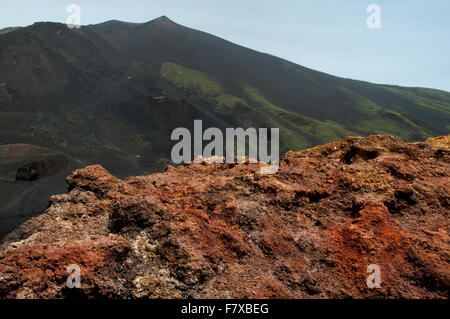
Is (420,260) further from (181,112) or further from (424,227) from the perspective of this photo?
(181,112)

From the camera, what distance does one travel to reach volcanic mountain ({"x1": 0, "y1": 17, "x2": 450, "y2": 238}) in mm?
36219

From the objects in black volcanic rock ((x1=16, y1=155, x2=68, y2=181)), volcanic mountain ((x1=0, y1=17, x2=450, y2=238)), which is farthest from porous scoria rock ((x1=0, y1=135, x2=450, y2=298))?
black volcanic rock ((x1=16, y1=155, x2=68, y2=181))

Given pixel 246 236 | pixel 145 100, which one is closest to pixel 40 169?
pixel 145 100

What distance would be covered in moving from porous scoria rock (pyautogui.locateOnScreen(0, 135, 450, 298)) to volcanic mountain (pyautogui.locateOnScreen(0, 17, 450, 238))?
2000 cm

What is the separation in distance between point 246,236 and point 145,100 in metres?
49.2

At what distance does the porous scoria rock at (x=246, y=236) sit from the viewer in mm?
3635

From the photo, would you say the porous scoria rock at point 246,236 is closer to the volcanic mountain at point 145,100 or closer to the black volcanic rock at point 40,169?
the volcanic mountain at point 145,100

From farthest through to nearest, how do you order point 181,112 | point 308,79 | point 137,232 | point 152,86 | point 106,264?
point 308,79 < point 152,86 < point 181,112 < point 137,232 < point 106,264

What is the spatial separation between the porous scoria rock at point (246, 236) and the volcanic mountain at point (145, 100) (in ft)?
65.6

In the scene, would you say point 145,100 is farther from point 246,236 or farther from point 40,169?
point 246,236

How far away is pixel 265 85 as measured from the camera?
81.1 meters

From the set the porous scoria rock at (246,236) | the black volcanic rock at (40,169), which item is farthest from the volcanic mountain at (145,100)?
the porous scoria rock at (246,236)
